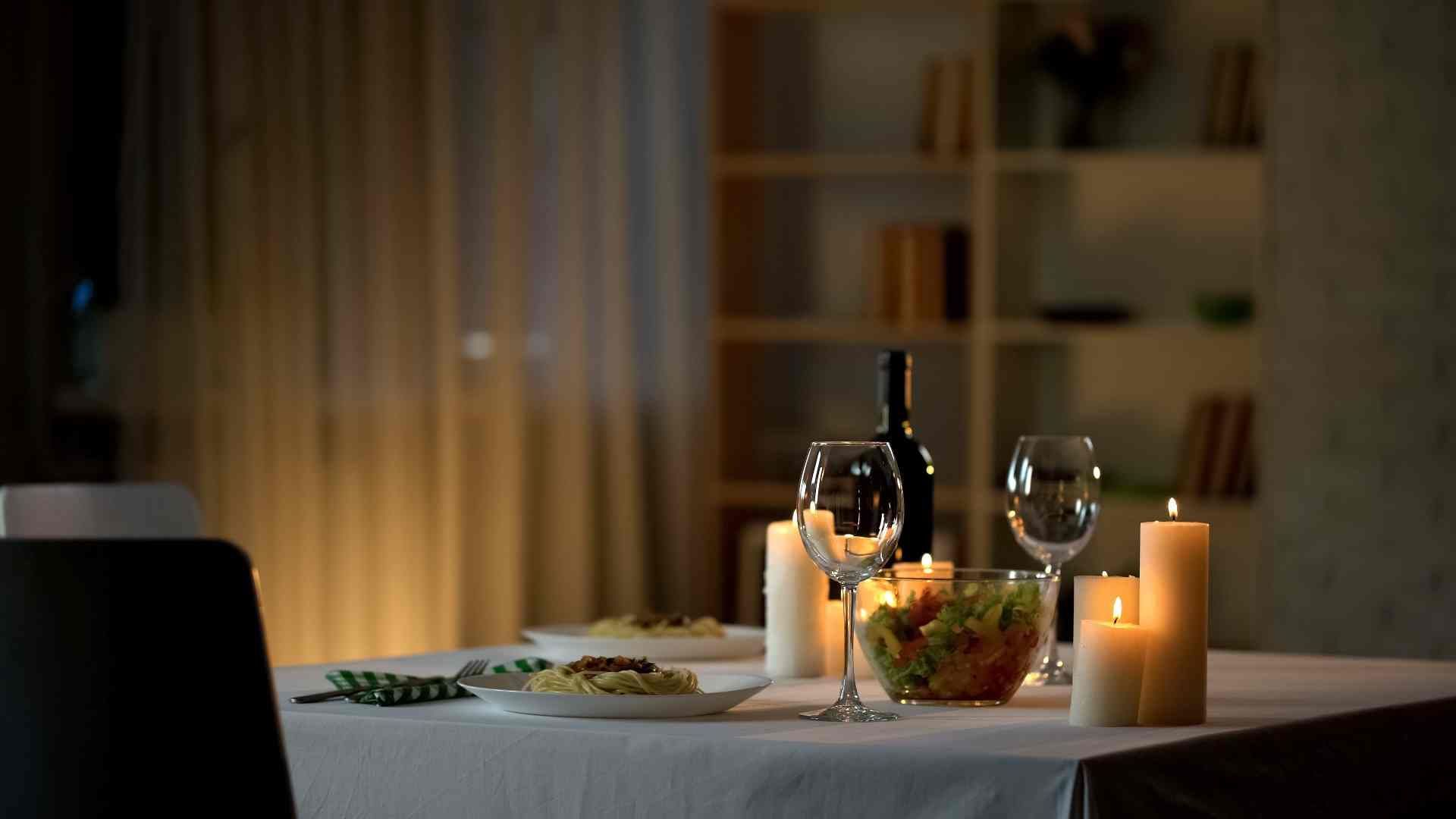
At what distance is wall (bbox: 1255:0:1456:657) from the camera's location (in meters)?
3.82

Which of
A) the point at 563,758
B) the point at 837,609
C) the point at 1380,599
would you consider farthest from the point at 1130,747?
the point at 1380,599

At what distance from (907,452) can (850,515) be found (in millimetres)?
419

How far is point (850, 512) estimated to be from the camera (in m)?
1.40

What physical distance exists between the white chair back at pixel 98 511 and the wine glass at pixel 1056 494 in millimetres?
1034

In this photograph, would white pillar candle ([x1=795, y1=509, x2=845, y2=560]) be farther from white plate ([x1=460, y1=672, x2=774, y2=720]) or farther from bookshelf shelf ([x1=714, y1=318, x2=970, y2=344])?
bookshelf shelf ([x1=714, y1=318, x2=970, y2=344])

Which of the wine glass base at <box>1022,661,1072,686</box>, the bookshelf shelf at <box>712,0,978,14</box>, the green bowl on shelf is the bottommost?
the wine glass base at <box>1022,661,1072,686</box>

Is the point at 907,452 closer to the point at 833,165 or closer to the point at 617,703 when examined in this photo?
the point at 617,703

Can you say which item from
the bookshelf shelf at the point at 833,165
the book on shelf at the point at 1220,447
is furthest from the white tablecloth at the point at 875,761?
the bookshelf shelf at the point at 833,165

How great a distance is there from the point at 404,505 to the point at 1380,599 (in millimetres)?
2111

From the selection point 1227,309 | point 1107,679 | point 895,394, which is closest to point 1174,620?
point 1107,679

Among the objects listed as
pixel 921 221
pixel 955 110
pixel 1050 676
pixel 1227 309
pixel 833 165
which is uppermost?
pixel 955 110

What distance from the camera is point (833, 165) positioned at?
438 cm

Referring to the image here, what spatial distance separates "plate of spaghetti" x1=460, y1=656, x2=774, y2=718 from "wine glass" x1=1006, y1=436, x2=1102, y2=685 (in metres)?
0.43

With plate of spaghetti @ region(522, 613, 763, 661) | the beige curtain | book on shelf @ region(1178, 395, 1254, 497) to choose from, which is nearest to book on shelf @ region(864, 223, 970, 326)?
the beige curtain
